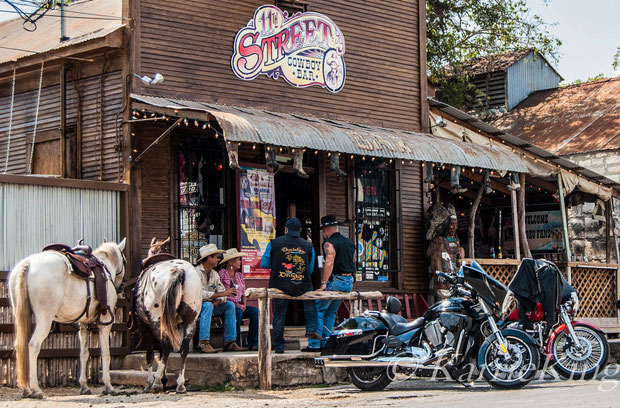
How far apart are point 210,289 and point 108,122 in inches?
122

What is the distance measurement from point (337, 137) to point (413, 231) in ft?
12.8

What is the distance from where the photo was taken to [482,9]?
92.1 feet

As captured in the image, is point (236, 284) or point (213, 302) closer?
point (213, 302)

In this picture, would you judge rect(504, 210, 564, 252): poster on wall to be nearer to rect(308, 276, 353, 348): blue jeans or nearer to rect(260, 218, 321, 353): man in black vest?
rect(308, 276, 353, 348): blue jeans

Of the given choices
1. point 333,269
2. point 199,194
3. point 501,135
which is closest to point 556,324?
point 333,269

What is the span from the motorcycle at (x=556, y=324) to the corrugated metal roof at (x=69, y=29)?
6.78 meters

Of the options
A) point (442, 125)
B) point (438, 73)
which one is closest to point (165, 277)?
point (442, 125)

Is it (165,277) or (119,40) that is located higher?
(119,40)

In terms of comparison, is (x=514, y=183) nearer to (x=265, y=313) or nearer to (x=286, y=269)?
(x=286, y=269)

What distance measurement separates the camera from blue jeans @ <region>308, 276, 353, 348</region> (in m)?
12.2

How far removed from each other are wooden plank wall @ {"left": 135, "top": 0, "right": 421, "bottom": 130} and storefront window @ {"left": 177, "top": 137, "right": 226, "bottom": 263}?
83cm

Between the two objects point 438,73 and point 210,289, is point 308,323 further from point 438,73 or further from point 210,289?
point 438,73

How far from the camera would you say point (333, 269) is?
1309 cm

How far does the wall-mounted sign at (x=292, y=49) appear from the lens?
15.2m
